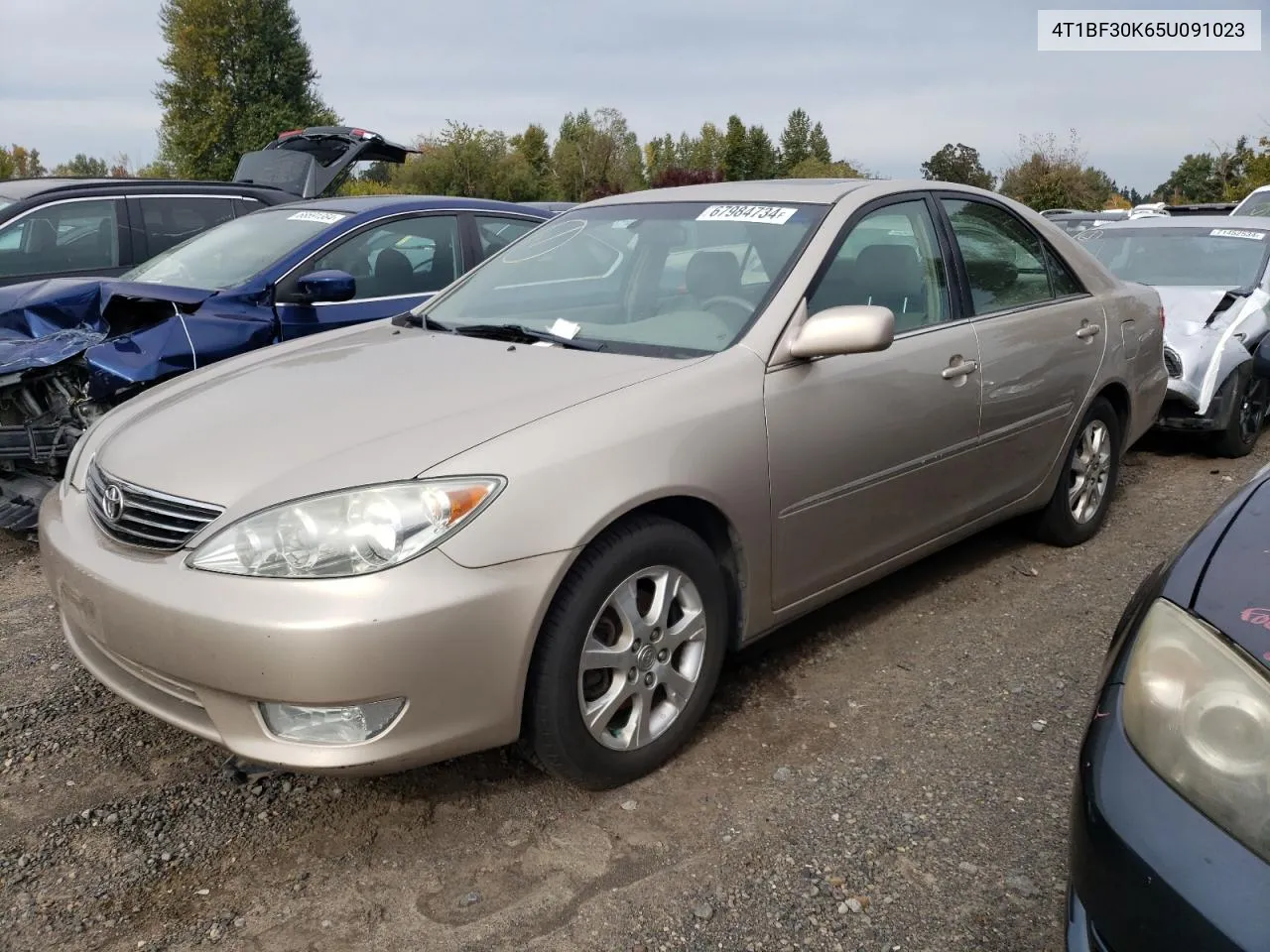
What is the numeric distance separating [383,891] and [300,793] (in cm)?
49

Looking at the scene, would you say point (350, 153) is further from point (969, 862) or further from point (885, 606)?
point (969, 862)

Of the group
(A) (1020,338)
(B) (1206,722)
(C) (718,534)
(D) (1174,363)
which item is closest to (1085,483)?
(A) (1020,338)

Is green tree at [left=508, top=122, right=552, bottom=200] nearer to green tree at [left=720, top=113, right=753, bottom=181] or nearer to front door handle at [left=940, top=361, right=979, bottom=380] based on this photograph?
green tree at [left=720, top=113, right=753, bottom=181]

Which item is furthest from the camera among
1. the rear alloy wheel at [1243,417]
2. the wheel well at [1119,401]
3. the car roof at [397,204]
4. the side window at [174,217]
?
the side window at [174,217]

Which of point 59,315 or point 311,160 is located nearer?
point 59,315

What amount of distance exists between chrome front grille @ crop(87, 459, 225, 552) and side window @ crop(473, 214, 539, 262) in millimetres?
3610

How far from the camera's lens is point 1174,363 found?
6.08 m

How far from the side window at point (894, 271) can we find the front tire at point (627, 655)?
37.6 inches

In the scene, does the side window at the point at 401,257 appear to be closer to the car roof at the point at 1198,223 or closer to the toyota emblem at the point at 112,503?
the toyota emblem at the point at 112,503

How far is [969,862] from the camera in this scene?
7.90ft

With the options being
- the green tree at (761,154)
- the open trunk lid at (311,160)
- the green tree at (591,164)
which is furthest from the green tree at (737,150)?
the open trunk lid at (311,160)

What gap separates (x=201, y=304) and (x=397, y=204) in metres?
1.40

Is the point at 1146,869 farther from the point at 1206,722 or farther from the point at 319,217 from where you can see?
the point at 319,217

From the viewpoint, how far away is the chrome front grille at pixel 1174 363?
19.9ft
